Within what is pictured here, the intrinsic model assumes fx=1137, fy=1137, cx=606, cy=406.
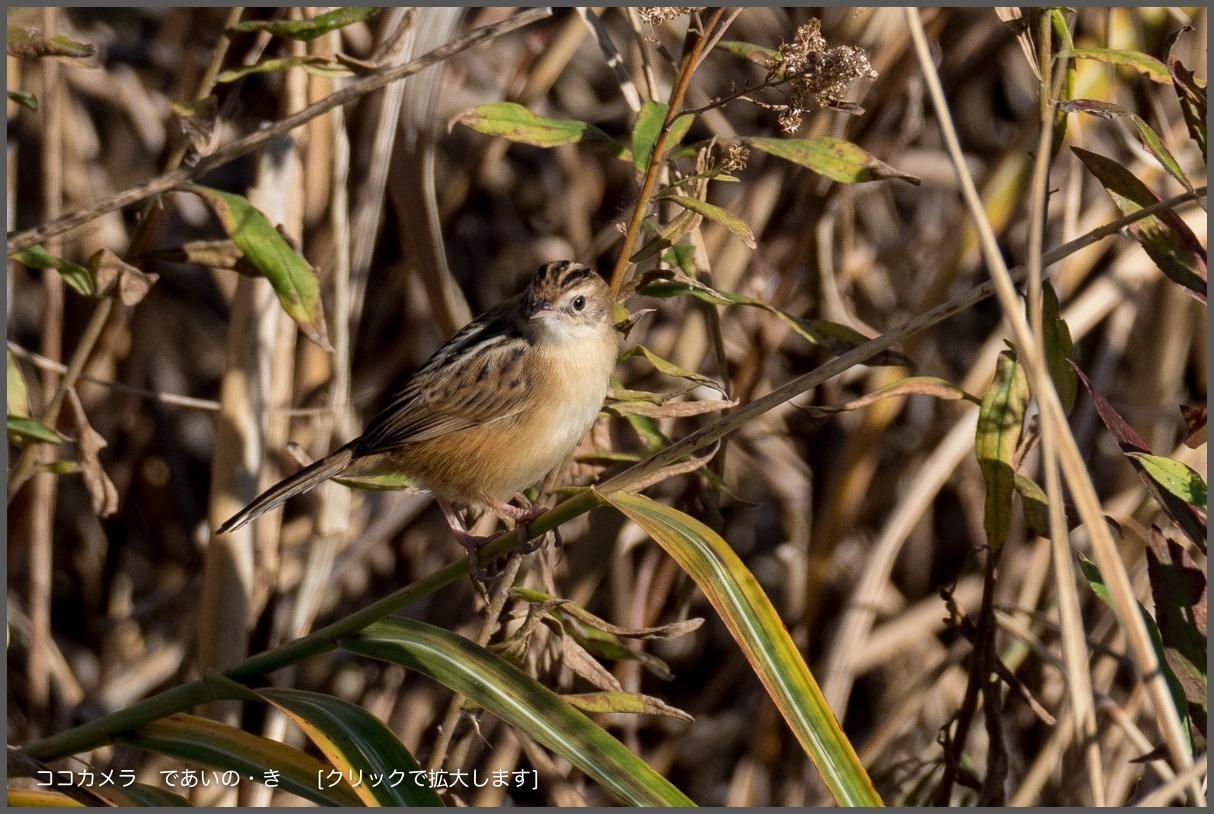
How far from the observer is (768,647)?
2.04m

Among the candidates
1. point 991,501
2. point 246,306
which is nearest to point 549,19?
point 246,306

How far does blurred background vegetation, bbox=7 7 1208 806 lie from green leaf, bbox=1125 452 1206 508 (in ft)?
2.77

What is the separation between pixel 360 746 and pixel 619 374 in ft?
7.93

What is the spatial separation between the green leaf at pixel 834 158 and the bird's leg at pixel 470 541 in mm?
1037

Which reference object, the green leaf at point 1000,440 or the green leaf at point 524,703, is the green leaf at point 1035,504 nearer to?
the green leaf at point 1000,440

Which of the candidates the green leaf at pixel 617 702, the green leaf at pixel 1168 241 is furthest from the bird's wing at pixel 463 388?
the green leaf at pixel 1168 241

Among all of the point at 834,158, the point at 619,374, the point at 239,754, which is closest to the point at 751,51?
the point at 834,158

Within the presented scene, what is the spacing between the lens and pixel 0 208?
300 cm

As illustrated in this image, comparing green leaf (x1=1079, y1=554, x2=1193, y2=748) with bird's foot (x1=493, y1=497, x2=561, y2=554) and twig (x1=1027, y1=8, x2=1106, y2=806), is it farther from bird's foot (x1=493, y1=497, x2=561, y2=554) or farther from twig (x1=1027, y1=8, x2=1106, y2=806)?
bird's foot (x1=493, y1=497, x2=561, y2=554)

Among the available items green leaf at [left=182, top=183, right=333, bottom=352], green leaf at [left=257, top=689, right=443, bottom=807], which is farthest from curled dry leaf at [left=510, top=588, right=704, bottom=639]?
green leaf at [left=182, top=183, right=333, bottom=352]

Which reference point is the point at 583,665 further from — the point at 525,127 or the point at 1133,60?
the point at 1133,60

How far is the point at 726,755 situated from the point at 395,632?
104 inches

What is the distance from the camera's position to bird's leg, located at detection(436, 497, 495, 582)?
2.24m

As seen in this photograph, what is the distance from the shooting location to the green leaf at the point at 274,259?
2.53 meters
